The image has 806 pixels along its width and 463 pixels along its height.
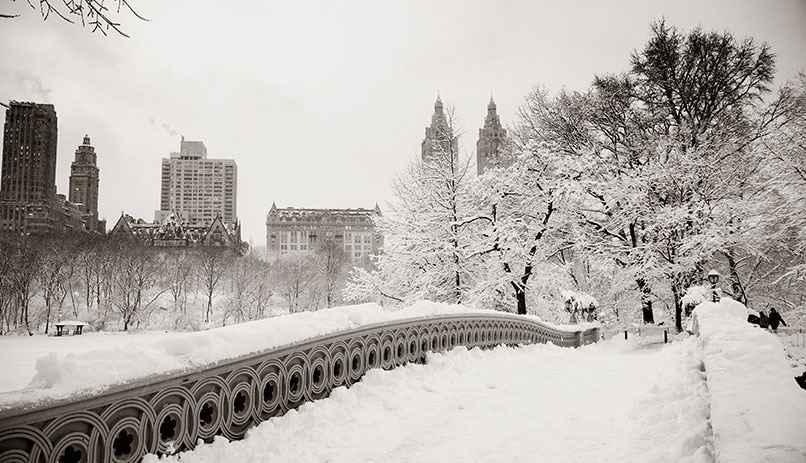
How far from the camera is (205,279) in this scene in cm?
6225

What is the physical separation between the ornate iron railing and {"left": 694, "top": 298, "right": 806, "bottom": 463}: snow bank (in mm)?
3834

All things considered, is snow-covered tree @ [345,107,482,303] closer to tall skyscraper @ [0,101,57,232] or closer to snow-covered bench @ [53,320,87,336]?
tall skyscraper @ [0,101,57,232]

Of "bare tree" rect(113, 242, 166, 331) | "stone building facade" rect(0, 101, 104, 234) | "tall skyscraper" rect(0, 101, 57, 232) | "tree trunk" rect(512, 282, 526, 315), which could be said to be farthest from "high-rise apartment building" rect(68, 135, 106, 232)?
"bare tree" rect(113, 242, 166, 331)

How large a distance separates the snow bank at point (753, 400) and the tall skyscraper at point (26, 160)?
670cm

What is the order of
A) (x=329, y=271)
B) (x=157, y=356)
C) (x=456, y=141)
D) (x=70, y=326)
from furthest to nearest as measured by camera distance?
(x=329, y=271) → (x=70, y=326) → (x=456, y=141) → (x=157, y=356)

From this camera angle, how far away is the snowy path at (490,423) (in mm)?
4398

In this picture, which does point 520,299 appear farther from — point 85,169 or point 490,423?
point 85,169

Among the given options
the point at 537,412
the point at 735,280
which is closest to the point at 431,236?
the point at 735,280

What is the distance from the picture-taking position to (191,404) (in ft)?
13.3

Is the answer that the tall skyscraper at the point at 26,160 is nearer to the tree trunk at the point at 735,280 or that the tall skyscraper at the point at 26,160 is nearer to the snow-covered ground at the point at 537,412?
the snow-covered ground at the point at 537,412

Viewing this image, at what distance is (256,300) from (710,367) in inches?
2543

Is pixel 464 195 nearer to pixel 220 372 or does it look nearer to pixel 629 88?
pixel 629 88

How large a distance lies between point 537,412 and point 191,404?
435 cm

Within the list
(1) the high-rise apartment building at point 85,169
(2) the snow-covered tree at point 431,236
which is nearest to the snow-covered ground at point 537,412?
(1) the high-rise apartment building at point 85,169
